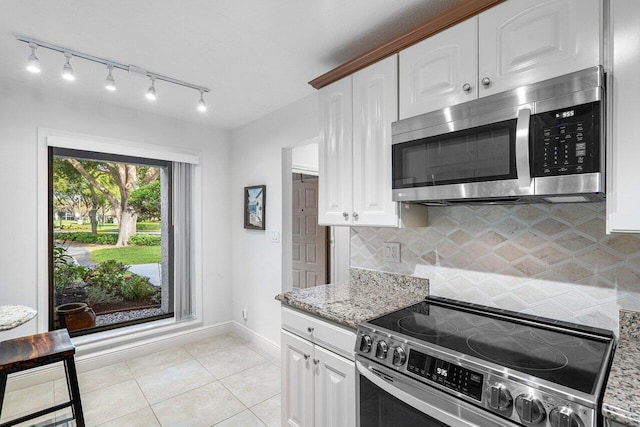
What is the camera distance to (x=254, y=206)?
11.3ft

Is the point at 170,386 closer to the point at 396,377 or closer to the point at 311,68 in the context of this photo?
the point at 396,377

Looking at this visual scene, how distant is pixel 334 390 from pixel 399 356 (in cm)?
51

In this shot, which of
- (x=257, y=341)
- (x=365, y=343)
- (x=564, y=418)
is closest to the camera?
(x=564, y=418)

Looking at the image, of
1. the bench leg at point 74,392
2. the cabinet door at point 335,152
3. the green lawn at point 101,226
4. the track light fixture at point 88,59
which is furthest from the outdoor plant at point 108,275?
the cabinet door at point 335,152

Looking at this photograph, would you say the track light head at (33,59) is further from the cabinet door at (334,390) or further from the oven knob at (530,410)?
the oven knob at (530,410)

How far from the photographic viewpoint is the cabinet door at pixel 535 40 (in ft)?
3.61

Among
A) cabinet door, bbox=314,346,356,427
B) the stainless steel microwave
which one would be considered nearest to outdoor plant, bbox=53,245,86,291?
cabinet door, bbox=314,346,356,427

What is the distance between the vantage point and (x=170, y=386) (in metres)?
2.66

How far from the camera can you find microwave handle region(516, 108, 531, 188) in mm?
1177

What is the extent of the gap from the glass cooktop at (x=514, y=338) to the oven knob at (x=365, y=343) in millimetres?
71

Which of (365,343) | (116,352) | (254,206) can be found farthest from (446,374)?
(116,352)

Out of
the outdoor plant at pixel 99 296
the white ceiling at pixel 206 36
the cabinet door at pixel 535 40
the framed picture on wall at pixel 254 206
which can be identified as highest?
the white ceiling at pixel 206 36

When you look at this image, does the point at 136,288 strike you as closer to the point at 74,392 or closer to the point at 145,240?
the point at 145,240

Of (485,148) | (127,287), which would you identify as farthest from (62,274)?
(485,148)
